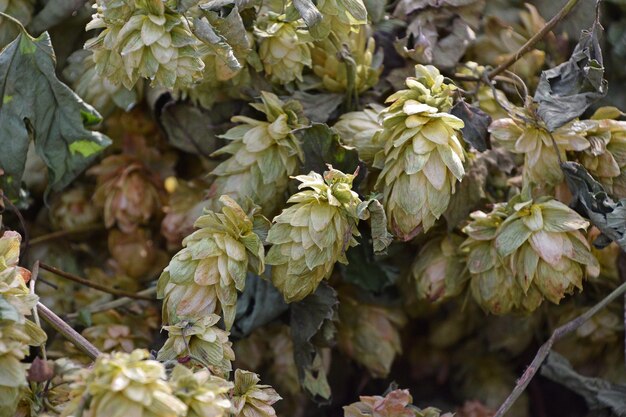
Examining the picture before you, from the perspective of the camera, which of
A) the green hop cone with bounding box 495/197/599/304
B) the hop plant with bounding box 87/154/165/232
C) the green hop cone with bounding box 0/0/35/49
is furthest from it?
the hop plant with bounding box 87/154/165/232

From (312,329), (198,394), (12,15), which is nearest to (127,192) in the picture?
(12,15)

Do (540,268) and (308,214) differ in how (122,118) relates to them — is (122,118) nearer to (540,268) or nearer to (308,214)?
(308,214)

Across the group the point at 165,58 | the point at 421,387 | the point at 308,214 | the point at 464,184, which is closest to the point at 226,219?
the point at 308,214

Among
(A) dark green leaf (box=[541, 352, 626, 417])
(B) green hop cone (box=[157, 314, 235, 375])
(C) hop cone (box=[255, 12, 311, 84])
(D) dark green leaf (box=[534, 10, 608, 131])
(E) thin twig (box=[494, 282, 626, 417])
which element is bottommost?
(A) dark green leaf (box=[541, 352, 626, 417])

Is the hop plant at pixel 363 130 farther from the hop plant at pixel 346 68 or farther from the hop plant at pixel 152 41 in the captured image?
the hop plant at pixel 152 41

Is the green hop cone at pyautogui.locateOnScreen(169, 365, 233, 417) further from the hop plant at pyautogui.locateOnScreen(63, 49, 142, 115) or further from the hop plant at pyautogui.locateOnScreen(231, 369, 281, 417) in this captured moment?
the hop plant at pyautogui.locateOnScreen(63, 49, 142, 115)

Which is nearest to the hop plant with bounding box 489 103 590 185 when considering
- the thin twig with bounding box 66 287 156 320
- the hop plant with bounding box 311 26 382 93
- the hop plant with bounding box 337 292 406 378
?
the hop plant with bounding box 311 26 382 93
